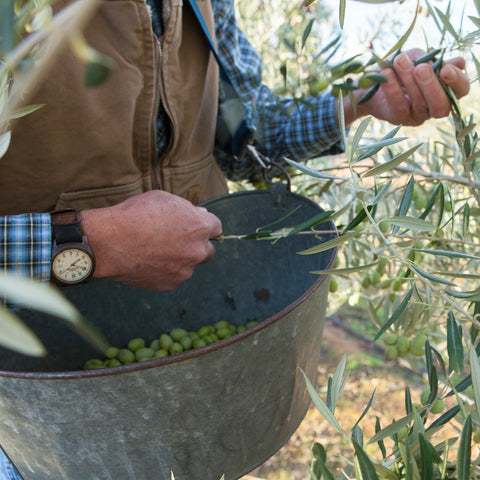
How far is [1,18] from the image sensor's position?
0.22m

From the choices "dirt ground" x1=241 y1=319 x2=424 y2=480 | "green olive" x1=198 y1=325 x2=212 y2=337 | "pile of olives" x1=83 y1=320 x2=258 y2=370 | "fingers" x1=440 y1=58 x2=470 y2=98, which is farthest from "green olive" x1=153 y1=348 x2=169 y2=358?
"dirt ground" x1=241 y1=319 x2=424 y2=480

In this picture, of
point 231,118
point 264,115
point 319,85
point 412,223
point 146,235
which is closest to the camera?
point 412,223

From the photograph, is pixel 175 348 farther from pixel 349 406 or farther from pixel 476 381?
pixel 349 406

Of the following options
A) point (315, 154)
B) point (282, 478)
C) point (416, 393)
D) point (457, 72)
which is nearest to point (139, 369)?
point (457, 72)

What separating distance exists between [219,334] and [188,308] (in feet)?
0.46

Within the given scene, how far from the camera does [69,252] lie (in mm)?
833

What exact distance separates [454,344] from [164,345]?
0.78 metres

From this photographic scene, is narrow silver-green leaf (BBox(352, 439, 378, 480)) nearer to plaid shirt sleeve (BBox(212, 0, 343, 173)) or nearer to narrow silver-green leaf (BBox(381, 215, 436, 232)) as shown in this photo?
narrow silver-green leaf (BBox(381, 215, 436, 232))

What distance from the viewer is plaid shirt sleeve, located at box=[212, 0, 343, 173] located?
4.51 feet

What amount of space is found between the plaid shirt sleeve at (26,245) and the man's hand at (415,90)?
662 millimetres

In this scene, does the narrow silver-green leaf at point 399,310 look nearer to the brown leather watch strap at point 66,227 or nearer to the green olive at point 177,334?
the brown leather watch strap at point 66,227

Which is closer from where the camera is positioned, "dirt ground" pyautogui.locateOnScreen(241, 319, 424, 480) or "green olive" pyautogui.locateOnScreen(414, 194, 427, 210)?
"green olive" pyautogui.locateOnScreen(414, 194, 427, 210)

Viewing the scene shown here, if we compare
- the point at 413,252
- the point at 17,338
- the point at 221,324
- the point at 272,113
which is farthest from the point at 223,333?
the point at 17,338

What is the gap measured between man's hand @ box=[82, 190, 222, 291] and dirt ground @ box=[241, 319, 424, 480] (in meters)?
1.51
